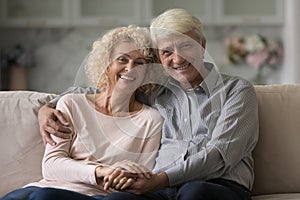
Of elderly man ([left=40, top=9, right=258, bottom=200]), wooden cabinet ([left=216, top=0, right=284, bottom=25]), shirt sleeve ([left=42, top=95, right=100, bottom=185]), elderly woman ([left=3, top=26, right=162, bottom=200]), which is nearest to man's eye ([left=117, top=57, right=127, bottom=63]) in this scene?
elderly woman ([left=3, top=26, right=162, bottom=200])

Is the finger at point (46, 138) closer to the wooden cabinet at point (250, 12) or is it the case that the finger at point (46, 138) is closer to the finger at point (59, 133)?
the finger at point (59, 133)

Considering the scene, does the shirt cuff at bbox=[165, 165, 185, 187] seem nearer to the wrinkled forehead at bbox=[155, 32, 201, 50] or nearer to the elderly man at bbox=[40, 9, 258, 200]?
the elderly man at bbox=[40, 9, 258, 200]

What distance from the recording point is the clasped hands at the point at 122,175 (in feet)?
6.43

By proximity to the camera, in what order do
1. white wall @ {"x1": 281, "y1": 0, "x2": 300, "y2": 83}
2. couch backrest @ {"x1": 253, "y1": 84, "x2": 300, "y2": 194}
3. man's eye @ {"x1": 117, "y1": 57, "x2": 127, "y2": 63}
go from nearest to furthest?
man's eye @ {"x1": 117, "y1": 57, "x2": 127, "y2": 63} → couch backrest @ {"x1": 253, "y1": 84, "x2": 300, "y2": 194} → white wall @ {"x1": 281, "y1": 0, "x2": 300, "y2": 83}

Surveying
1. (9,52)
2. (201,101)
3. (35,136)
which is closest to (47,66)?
(9,52)

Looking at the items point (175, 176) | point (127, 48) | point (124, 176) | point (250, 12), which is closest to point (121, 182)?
point (124, 176)

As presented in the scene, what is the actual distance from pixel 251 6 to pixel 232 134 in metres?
2.85

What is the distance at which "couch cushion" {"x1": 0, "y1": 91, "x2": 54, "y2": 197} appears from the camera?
2.30m

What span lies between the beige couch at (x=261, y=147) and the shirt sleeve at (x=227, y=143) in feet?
0.70

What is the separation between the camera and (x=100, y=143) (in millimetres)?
2145

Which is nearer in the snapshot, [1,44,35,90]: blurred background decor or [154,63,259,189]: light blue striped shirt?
[154,63,259,189]: light blue striped shirt

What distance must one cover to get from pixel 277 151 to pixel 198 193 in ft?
1.91

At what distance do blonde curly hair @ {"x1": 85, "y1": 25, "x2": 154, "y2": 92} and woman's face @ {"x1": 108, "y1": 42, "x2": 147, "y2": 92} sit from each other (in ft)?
0.05

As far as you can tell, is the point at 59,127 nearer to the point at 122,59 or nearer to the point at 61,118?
the point at 61,118
